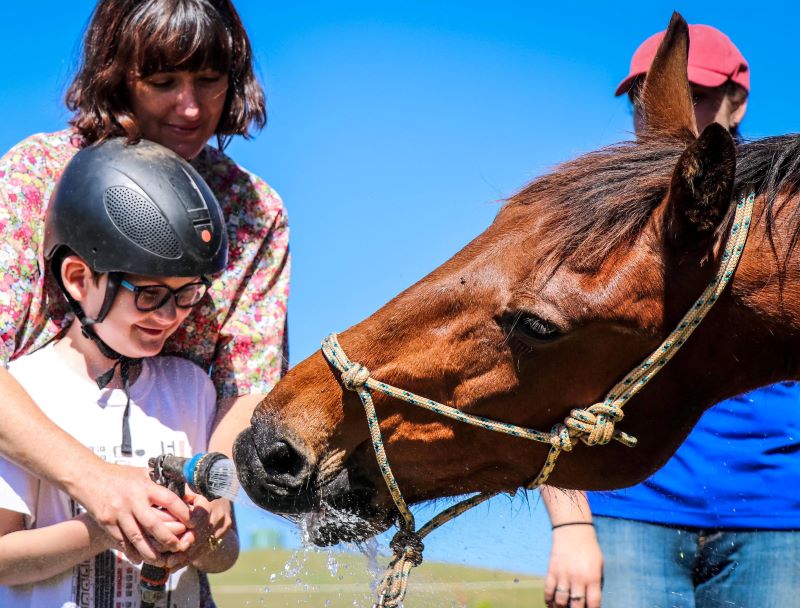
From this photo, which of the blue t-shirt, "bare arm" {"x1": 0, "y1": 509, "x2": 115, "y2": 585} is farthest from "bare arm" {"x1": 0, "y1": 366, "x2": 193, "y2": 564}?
the blue t-shirt

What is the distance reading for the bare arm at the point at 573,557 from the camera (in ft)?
9.32

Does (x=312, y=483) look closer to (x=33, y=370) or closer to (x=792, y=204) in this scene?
(x=33, y=370)

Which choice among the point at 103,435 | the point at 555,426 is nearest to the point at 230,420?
the point at 103,435

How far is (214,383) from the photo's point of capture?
3.09 metres

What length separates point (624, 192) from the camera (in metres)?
2.19

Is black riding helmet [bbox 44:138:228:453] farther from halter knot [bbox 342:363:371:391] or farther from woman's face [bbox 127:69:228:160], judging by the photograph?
halter knot [bbox 342:363:371:391]

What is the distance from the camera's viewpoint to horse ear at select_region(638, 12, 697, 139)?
2.51 metres

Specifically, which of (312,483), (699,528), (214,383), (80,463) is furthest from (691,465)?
(80,463)

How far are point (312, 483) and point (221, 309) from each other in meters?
1.03

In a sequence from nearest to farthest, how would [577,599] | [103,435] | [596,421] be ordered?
[596,421] < [103,435] < [577,599]

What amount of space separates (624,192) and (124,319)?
4.83 feet

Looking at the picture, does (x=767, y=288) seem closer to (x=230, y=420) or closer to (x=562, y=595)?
(x=562, y=595)

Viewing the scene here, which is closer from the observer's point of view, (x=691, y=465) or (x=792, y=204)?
(x=792, y=204)

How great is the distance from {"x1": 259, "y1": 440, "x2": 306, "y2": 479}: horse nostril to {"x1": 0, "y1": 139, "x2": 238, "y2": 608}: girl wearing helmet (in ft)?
1.60
